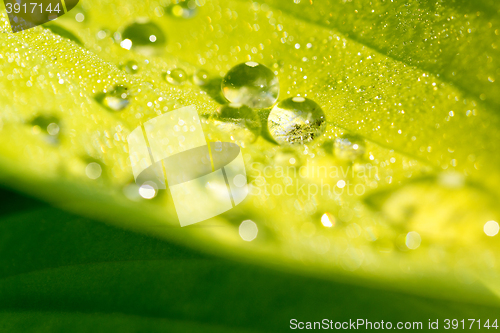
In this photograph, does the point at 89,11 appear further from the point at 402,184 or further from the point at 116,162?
the point at 402,184

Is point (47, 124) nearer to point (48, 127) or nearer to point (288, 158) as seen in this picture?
point (48, 127)

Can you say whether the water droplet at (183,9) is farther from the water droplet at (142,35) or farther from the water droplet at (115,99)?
the water droplet at (115,99)

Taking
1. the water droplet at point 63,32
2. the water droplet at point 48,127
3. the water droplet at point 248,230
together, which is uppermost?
the water droplet at point 63,32

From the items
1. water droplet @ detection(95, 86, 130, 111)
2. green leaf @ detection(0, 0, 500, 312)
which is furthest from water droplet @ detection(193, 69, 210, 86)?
water droplet @ detection(95, 86, 130, 111)

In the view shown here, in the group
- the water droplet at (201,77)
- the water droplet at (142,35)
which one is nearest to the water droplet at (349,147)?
the water droplet at (201,77)

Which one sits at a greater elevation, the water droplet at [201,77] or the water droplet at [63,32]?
the water droplet at [63,32]
